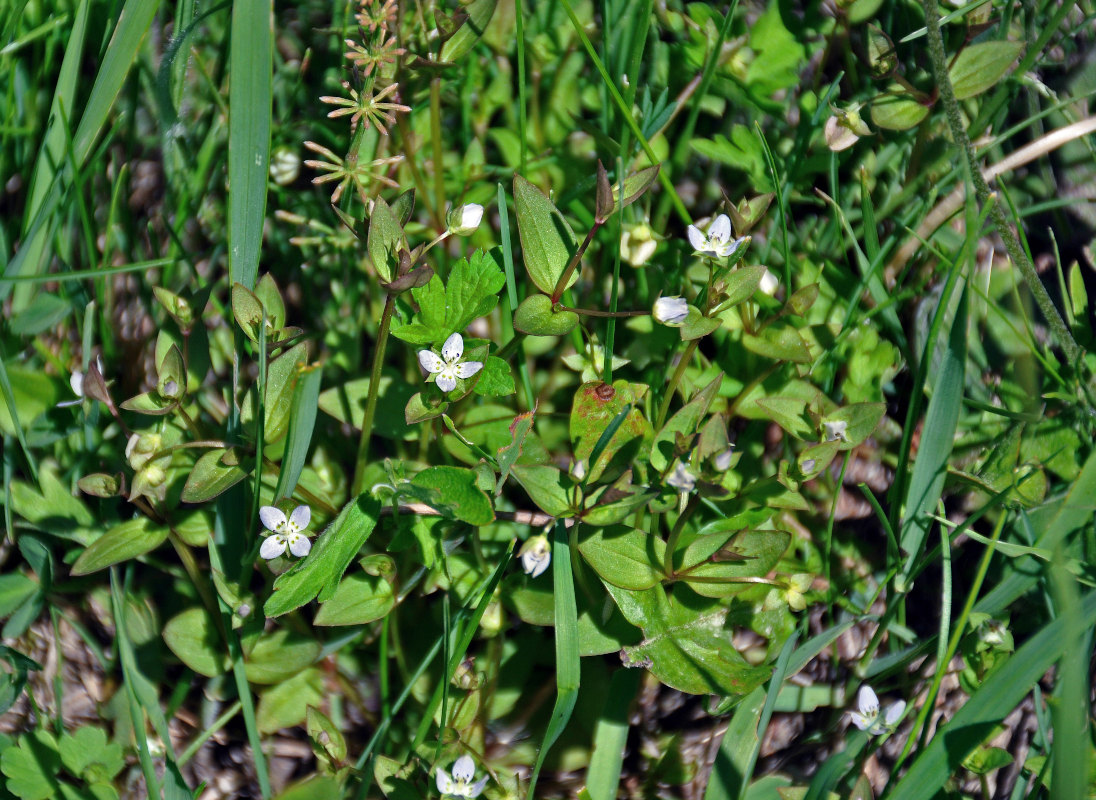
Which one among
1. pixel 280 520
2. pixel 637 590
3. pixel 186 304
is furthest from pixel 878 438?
pixel 186 304

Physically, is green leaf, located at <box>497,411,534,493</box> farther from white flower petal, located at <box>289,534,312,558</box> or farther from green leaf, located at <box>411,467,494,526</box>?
white flower petal, located at <box>289,534,312,558</box>

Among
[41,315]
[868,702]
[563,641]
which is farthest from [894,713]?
[41,315]

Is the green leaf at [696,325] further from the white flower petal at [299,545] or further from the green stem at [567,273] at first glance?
the white flower petal at [299,545]

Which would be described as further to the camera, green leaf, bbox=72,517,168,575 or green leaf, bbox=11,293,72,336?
green leaf, bbox=11,293,72,336

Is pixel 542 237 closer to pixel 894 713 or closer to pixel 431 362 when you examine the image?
pixel 431 362

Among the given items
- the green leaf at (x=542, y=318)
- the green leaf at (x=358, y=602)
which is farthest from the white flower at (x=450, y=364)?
the green leaf at (x=358, y=602)

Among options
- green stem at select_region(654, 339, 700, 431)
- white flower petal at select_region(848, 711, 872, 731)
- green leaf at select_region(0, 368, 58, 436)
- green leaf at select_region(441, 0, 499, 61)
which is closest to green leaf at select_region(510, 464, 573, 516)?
green stem at select_region(654, 339, 700, 431)
